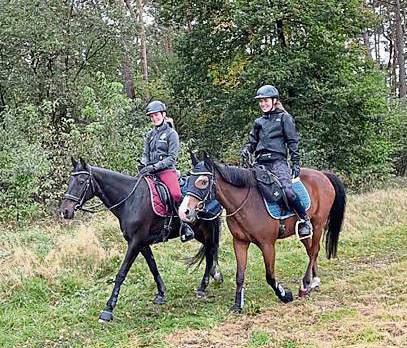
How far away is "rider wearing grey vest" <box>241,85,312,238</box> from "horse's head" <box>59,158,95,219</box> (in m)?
2.03

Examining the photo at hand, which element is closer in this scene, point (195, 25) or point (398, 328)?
point (398, 328)

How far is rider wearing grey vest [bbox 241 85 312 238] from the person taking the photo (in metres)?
7.16

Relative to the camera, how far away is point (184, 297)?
7762 mm

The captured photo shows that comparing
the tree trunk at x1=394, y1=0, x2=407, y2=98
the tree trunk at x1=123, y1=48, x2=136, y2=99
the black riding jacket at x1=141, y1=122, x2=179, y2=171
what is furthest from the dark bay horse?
the tree trunk at x1=394, y1=0, x2=407, y2=98

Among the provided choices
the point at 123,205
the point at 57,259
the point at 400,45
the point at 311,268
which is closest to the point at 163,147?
the point at 123,205

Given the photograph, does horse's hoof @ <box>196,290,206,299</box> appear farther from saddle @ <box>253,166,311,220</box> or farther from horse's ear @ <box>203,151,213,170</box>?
horse's ear @ <box>203,151,213,170</box>

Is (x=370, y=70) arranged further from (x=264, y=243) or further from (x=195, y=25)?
(x=264, y=243)

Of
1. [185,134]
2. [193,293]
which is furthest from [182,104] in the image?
[193,293]

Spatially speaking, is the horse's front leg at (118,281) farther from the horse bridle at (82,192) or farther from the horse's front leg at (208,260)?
the horse's front leg at (208,260)

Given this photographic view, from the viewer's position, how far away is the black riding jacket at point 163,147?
7.40m

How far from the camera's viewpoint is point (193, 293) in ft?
26.0

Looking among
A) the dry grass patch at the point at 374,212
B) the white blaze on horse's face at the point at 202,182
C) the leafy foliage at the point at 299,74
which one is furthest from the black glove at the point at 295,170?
the leafy foliage at the point at 299,74

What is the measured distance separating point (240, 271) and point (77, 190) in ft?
7.33

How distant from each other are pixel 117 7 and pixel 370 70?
9.14 m
